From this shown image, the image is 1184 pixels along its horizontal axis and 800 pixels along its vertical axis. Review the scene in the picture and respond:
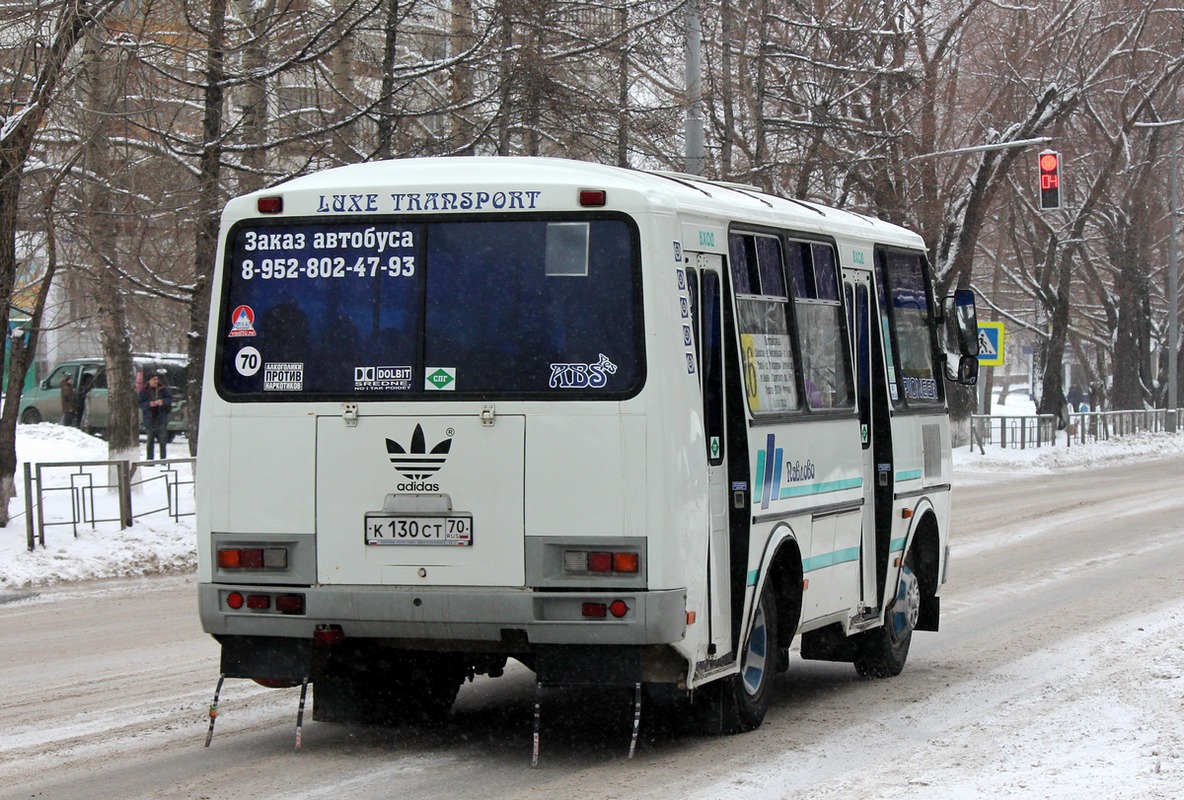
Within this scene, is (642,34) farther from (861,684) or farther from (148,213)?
(861,684)

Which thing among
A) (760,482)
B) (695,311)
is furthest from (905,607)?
(695,311)

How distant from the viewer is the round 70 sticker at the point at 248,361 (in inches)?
311

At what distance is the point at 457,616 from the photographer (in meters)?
7.46

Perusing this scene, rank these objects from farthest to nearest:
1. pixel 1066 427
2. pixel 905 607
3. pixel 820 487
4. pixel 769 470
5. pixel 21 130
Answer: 1. pixel 1066 427
2. pixel 21 130
3. pixel 905 607
4. pixel 820 487
5. pixel 769 470

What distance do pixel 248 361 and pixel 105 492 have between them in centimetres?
1157

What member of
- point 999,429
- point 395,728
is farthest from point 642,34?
point 999,429

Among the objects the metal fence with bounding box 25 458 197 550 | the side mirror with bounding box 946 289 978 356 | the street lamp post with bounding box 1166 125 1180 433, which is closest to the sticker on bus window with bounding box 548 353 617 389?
the side mirror with bounding box 946 289 978 356

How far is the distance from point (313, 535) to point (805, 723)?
2.85 m

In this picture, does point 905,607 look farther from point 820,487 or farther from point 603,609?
point 603,609

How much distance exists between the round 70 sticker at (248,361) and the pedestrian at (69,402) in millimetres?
31888

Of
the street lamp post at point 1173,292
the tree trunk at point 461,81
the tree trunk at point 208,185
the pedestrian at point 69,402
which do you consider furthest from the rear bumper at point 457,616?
the street lamp post at point 1173,292

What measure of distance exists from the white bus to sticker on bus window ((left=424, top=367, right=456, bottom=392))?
0.06 feet

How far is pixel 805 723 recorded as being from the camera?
29.1 feet

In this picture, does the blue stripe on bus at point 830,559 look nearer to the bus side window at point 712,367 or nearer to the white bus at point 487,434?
the white bus at point 487,434
